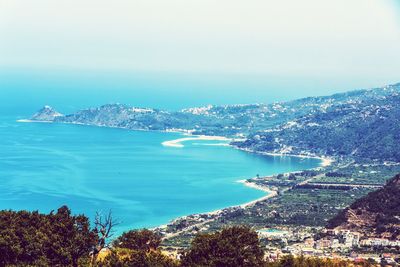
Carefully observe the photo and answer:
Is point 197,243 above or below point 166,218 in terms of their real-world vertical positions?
above

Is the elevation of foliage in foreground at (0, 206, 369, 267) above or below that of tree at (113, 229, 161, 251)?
above

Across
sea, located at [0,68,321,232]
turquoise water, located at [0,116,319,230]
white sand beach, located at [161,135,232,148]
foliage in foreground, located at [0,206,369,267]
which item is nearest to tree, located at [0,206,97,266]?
foliage in foreground, located at [0,206,369,267]

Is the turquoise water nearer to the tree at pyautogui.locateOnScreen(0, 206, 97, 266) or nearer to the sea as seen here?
the sea

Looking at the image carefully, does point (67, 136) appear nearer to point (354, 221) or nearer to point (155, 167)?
point (155, 167)

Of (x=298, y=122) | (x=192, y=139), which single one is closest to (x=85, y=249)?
(x=192, y=139)

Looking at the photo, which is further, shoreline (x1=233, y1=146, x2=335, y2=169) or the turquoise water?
shoreline (x1=233, y1=146, x2=335, y2=169)

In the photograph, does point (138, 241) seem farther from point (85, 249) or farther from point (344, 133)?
point (344, 133)

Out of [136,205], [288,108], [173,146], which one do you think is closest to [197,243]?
[136,205]
